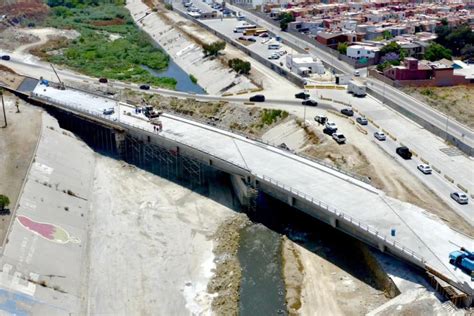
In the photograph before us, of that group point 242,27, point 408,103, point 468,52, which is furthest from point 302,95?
point 242,27

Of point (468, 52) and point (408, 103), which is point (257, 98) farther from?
point (468, 52)

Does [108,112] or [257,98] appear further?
[257,98]

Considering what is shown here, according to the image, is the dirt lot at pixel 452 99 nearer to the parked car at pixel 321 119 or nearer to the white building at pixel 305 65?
the white building at pixel 305 65

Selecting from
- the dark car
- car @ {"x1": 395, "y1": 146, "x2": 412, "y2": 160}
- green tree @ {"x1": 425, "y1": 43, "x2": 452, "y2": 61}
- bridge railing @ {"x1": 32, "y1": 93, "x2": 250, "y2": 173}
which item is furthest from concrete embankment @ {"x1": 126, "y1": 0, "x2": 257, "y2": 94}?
car @ {"x1": 395, "y1": 146, "x2": 412, "y2": 160}

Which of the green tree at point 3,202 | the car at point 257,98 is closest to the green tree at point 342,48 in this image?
the car at point 257,98

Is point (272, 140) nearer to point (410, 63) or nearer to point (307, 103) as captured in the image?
point (307, 103)

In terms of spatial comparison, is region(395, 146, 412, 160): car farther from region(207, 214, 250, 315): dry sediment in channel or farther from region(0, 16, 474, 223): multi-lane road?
region(207, 214, 250, 315): dry sediment in channel
